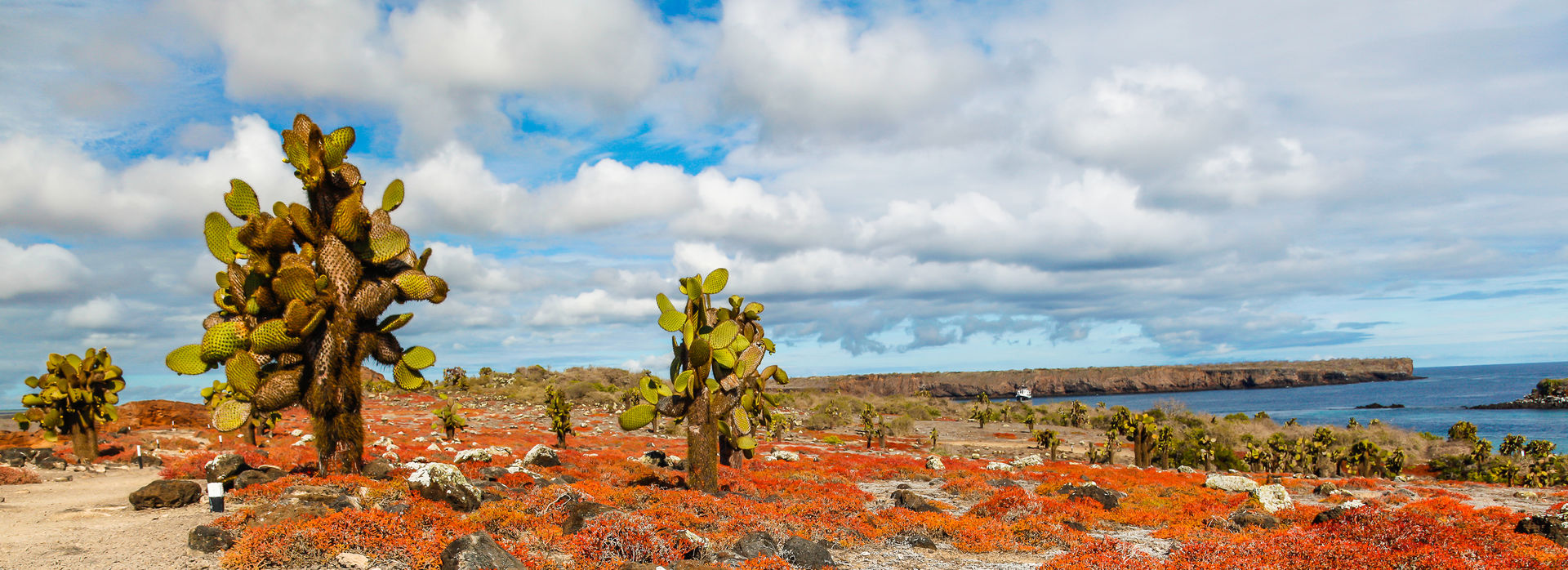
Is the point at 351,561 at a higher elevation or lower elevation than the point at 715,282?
lower

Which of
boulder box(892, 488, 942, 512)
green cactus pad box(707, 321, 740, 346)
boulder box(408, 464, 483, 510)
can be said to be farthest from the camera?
boulder box(892, 488, 942, 512)

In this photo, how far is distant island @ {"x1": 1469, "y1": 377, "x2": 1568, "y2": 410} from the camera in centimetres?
11225

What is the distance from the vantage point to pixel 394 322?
1230cm

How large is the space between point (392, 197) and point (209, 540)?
6536 mm

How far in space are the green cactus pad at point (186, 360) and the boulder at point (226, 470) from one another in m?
1.63

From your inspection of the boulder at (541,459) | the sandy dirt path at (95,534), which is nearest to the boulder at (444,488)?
the sandy dirt path at (95,534)

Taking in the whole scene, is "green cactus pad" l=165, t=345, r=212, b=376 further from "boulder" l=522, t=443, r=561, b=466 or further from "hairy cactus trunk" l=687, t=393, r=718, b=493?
"hairy cactus trunk" l=687, t=393, r=718, b=493

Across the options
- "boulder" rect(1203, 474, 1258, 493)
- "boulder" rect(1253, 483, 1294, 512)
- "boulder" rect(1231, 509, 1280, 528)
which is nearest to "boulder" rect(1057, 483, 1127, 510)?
"boulder" rect(1231, 509, 1280, 528)

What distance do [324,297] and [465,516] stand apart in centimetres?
444

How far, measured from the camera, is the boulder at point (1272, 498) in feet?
51.8

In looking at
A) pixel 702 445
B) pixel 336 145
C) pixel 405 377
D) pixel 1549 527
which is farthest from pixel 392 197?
pixel 1549 527

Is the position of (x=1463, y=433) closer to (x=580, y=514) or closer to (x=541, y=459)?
(x=541, y=459)

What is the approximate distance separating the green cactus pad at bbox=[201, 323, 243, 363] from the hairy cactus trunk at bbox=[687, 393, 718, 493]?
7.57 metres

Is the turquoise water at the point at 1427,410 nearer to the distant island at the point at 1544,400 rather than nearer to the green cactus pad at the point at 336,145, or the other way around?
the distant island at the point at 1544,400
